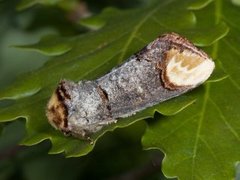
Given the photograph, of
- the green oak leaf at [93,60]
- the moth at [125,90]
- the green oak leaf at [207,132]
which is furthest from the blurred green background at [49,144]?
the moth at [125,90]

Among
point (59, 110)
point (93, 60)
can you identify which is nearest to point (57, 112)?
point (59, 110)

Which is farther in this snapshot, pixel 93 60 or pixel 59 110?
pixel 93 60

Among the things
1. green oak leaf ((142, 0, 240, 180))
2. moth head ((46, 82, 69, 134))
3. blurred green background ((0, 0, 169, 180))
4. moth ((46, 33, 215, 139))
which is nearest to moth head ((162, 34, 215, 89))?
moth ((46, 33, 215, 139))

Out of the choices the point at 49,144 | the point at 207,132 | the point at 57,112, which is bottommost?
the point at 49,144

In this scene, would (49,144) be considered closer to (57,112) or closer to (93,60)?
(93,60)

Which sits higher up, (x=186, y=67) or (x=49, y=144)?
(x=186, y=67)

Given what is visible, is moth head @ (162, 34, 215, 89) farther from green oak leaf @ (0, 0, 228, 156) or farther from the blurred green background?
the blurred green background

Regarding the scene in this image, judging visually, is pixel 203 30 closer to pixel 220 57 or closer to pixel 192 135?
pixel 220 57

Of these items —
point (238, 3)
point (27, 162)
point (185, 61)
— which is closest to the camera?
point (185, 61)

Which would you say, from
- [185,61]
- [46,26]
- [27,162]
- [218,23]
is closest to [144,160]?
[27,162]
